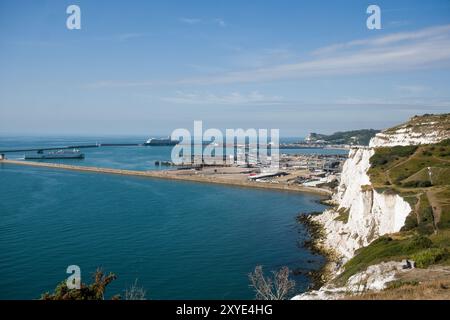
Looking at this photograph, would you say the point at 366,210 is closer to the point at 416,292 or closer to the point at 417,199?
the point at 417,199

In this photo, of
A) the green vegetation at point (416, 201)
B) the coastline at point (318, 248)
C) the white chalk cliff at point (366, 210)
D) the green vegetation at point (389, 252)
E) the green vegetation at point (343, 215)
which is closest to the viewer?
the green vegetation at point (389, 252)

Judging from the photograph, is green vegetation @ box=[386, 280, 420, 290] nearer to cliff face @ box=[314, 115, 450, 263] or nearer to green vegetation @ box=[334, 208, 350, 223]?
cliff face @ box=[314, 115, 450, 263]

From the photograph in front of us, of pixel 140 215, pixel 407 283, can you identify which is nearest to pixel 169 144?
pixel 140 215

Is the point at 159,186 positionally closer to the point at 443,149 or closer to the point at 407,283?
the point at 443,149

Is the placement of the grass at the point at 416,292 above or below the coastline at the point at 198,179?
above

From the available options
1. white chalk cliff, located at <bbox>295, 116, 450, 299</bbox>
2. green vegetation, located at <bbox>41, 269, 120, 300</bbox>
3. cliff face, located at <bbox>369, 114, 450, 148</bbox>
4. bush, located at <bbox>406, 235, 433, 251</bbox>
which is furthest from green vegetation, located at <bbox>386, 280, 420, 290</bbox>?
cliff face, located at <bbox>369, 114, 450, 148</bbox>

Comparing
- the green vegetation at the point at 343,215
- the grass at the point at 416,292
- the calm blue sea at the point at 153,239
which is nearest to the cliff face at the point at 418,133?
the calm blue sea at the point at 153,239

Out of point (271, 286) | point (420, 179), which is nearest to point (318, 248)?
point (420, 179)

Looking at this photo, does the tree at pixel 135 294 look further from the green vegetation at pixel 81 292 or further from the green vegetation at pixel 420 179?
the green vegetation at pixel 420 179
